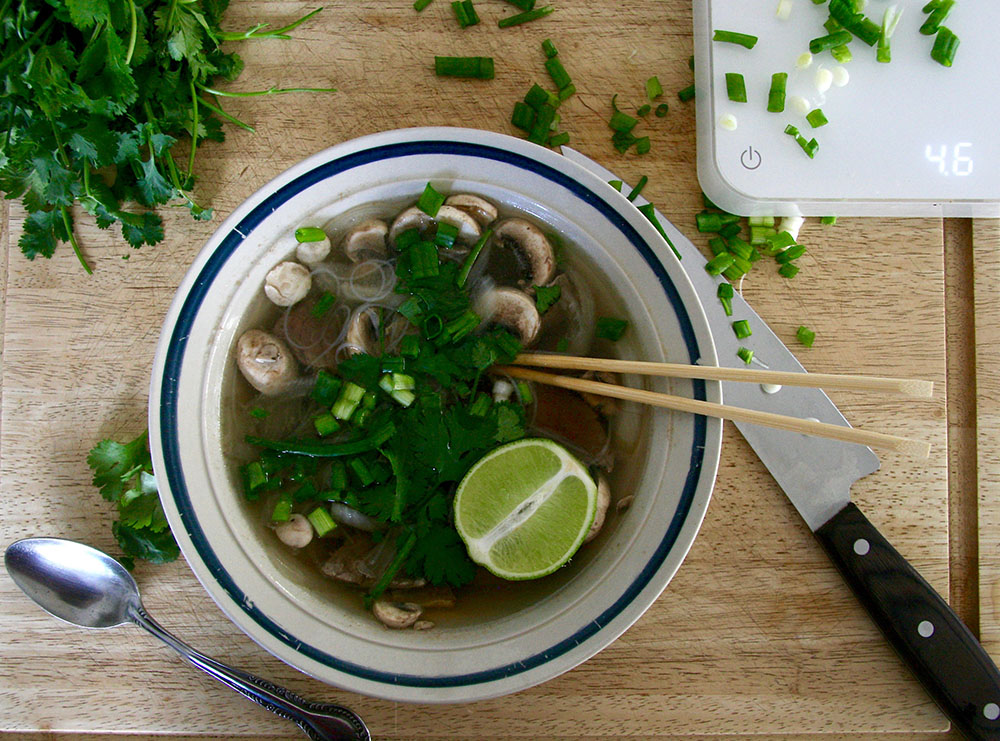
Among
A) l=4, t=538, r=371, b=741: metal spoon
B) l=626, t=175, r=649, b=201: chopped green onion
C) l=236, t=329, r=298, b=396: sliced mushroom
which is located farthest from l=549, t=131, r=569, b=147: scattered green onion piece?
l=4, t=538, r=371, b=741: metal spoon

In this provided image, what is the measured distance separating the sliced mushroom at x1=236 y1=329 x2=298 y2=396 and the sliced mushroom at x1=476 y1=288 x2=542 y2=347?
1.43 ft

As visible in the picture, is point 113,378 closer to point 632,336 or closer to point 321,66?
point 321,66

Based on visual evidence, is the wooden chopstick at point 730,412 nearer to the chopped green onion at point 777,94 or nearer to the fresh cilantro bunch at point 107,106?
the chopped green onion at point 777,94

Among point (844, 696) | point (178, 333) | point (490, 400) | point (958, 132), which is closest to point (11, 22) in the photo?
point (178, 333)

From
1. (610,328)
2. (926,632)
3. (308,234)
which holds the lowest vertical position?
(926,632)

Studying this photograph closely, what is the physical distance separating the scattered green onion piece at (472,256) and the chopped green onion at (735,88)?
61 cm

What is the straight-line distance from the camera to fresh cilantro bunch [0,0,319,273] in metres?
1.29

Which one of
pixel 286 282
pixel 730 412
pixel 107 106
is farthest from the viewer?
pixel 286 282

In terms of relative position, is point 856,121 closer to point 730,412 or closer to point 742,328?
point 742,328

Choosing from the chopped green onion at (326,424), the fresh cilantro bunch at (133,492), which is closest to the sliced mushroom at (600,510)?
the chopped green onion at (326,424)

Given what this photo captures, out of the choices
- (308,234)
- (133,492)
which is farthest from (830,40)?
(133,492)

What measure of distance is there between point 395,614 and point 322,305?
0.67 meters

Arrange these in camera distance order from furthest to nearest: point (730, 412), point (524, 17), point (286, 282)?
point (524, 17) < point (286, 282) < point (730, 412)

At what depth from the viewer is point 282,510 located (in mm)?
1413
